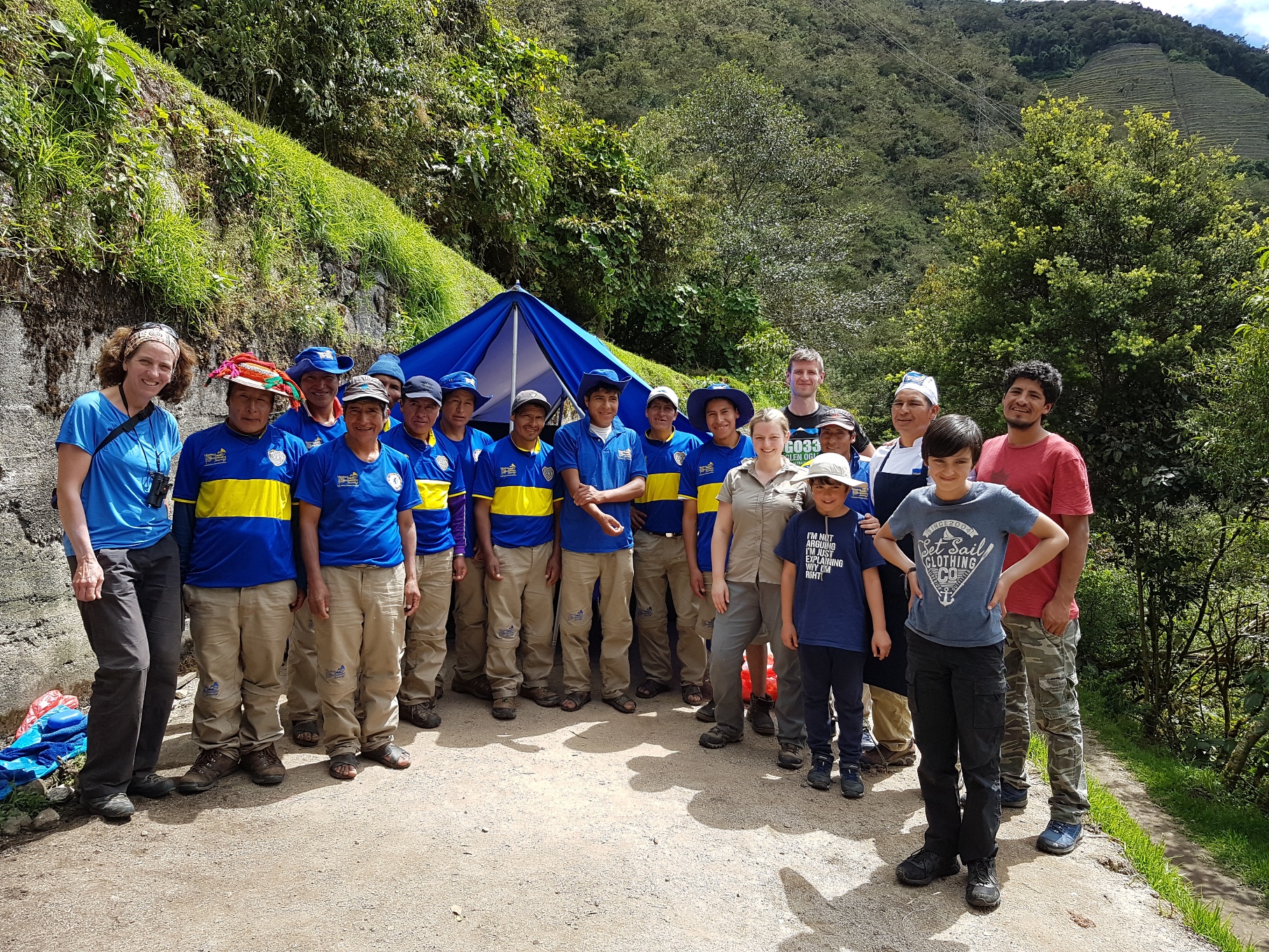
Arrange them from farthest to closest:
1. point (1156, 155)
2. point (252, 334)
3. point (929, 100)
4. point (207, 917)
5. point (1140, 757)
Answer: point (929, 100) → point (1156, 155) → point (1140, 757) → point (252, 334) → point (207, 917)

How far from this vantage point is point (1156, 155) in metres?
11.9

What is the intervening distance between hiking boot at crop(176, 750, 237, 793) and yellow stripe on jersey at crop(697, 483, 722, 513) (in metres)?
2.72

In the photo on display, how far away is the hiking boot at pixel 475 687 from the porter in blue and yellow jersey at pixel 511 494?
2.85ft

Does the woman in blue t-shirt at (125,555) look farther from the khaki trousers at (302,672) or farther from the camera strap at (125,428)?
the khaki trousers at (302,672)

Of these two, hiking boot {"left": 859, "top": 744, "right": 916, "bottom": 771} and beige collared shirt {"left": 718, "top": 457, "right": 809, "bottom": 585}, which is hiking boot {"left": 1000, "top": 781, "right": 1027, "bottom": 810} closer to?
hiking boot {"left": 859, "top": 744, "right": 916, "bottom": 771}

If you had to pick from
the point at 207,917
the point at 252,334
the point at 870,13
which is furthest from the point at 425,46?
the point at 870,13

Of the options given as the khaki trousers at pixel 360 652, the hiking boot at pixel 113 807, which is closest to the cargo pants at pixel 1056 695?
the khaki trousers at pixel 360 652

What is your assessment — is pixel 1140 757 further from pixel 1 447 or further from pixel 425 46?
pixel 425 46

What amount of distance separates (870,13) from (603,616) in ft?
266

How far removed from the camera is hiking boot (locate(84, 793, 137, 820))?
3273mm

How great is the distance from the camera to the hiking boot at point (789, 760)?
4277mm

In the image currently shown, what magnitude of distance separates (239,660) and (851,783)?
9.50 feet

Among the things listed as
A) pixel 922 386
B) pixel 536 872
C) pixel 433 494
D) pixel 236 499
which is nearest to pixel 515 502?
pixel 433 494

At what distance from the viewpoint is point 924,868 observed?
127 inches
